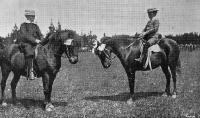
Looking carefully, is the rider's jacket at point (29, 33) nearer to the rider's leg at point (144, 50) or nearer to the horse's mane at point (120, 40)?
the horse's mane at point (120, 40)

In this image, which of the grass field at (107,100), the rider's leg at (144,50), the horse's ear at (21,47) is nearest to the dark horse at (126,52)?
the rider's leg at (144,50)

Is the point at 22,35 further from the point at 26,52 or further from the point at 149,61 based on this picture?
the point at 149,61

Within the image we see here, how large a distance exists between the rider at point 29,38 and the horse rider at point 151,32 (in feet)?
13.1

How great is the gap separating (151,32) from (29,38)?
15.3 feet

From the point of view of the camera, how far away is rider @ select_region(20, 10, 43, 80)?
34.4 feet

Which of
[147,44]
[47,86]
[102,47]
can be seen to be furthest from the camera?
[147,44]

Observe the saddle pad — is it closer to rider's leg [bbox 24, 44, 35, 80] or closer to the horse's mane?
the horse's mane

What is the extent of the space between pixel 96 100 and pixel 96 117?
9.16 ft

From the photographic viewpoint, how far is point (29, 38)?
10594 mm

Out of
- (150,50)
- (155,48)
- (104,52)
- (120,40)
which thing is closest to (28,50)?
(104,52)

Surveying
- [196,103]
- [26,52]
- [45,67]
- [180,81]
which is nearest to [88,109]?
[45,67]

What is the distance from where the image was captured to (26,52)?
1052 cm

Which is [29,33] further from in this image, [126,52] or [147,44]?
[147,44]

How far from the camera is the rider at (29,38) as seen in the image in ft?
34.4
